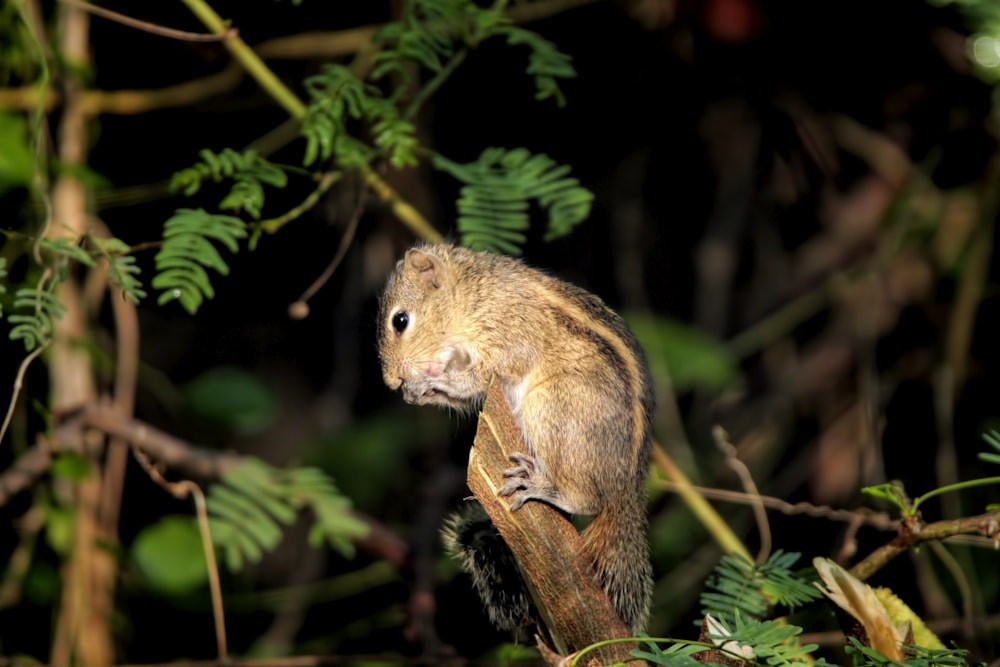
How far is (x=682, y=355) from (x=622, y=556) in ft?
6.94

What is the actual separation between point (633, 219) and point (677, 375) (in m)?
0.76

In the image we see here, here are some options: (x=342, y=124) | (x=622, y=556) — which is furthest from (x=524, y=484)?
(x=342, y=124)

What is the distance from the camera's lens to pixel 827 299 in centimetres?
467

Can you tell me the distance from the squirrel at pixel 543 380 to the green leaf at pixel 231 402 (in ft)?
3.62

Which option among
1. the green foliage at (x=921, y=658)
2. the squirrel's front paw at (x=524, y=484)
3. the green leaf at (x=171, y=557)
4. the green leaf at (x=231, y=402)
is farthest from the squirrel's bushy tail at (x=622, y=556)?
the green leaf at (x=231, y=402)

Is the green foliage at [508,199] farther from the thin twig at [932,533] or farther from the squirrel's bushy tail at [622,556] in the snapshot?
the thin twig at [932,533]

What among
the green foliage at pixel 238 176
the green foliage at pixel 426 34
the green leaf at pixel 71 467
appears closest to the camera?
the green foliage at pixel 238 176

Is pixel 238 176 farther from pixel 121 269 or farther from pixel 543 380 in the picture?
pixel 543 380

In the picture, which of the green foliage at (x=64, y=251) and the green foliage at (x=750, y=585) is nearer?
the green foliage at (x=750, y=585)

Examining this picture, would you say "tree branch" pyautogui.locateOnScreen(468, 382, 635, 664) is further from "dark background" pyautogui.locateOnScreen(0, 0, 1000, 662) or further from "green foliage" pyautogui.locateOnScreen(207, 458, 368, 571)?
"dark background" pyautogui.locateOnScreen(0, 0, 1000, 662)

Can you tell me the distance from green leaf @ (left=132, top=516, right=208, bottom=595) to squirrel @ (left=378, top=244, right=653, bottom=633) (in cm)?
104

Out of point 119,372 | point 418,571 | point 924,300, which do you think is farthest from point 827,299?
point 119,372

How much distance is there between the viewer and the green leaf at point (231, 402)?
3822 millimetres

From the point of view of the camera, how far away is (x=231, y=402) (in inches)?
151
